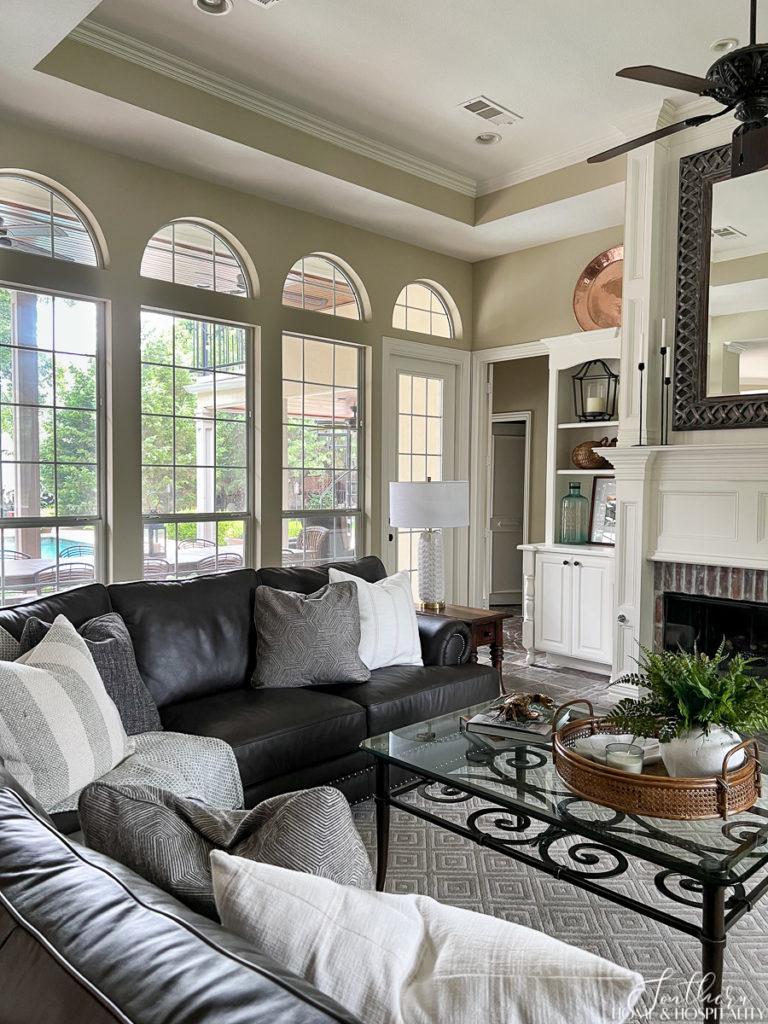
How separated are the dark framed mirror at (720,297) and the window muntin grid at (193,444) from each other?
263cm

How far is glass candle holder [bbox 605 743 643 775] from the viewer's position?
6.61 ft

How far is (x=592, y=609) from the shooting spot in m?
4.98

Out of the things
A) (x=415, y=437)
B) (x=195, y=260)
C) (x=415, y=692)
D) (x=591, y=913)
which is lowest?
(x=591, y=913)

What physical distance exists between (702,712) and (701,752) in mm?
110

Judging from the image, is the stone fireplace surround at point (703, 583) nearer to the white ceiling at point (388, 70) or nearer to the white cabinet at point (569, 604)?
the white cabinet at point (569, 604)

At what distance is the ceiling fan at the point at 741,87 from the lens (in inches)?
90.1

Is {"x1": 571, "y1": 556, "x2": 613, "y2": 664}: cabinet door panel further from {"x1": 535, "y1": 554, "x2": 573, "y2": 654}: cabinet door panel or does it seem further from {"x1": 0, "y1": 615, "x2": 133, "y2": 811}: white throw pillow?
{"x1": 0, "y1": 615, "x2": 133, "y2": 811}: white throw pillow

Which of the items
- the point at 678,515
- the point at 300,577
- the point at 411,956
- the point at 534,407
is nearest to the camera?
the point at 411,956

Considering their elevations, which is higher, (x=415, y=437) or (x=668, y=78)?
(x=668, y=78)

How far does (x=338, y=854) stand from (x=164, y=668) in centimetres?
197

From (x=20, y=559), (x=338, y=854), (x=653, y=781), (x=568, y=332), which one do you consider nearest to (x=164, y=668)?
(x=20, y=559)

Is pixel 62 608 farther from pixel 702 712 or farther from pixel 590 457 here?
pixel 590 457

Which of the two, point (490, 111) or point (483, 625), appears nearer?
point (483, 625)

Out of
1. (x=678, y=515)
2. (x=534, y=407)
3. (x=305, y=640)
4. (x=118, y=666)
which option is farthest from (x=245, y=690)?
(x=534, y=407)
